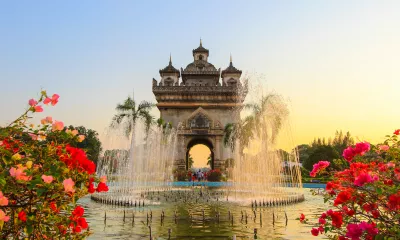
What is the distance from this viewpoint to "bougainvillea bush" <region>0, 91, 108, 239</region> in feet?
10.5

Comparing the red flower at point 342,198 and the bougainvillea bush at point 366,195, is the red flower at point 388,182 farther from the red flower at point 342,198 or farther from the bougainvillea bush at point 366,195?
the red flower at point 342,198

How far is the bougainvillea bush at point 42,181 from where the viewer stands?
3.21m

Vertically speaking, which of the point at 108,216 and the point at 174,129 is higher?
the point at 174,129

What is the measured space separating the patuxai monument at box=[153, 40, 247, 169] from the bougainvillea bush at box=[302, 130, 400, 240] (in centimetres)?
4256

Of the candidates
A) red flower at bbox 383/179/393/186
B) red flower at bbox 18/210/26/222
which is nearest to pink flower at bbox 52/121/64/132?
red flower at bbox 18/210/26/222

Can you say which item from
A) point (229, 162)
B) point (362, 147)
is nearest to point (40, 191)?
point (362, 147)

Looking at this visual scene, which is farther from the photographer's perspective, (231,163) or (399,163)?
(231,163)

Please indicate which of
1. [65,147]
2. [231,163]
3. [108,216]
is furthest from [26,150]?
[231,163]

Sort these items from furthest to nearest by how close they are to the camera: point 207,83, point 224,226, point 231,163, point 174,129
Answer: point 207,83
point 174,129
point 231,163
point 224,226

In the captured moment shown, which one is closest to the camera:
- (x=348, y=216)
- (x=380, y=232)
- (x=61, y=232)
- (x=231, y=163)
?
(x=61, y=232)

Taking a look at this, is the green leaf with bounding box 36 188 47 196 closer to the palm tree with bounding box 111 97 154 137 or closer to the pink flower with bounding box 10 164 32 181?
the pink flower with bounding box 10 164 32 181

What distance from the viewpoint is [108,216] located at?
47.0 feet

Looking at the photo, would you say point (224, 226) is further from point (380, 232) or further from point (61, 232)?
point (61, 232)

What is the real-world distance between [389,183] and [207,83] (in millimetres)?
51685
